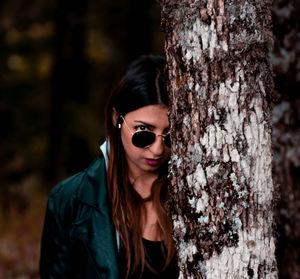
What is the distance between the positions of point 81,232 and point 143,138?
67cm

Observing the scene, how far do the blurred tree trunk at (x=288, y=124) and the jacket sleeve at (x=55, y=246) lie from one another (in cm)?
182

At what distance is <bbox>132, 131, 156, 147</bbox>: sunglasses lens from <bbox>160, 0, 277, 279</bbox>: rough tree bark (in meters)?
0.46

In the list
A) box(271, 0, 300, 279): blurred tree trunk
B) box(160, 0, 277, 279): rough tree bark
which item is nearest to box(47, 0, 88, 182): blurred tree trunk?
box(271, 0, 300, 279): blurred tree trunk

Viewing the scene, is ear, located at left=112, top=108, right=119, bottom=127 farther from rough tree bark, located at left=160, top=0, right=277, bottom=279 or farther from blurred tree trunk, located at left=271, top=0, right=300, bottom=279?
blurred tree trunk, located at left=271, top=0, right=300, bottom=279

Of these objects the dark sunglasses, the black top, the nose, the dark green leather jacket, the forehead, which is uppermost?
the forehead

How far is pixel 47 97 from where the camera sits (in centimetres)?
900

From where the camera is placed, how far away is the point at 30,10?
8.45m

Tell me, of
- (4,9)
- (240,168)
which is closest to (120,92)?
(240,168)

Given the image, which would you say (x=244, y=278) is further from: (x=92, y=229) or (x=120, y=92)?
(x=120, y=92)

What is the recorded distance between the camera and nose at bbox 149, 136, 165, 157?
2.20 meters

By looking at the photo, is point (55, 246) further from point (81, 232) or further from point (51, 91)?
point (51, 91)

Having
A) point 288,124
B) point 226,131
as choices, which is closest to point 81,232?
point 226,131

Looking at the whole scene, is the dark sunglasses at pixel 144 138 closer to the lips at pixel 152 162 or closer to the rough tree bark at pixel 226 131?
the lips at pixel 152 162

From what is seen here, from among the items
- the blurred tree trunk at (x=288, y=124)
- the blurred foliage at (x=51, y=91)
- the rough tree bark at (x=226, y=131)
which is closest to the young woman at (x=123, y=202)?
the rough tree bark at (x=226, y=131)
